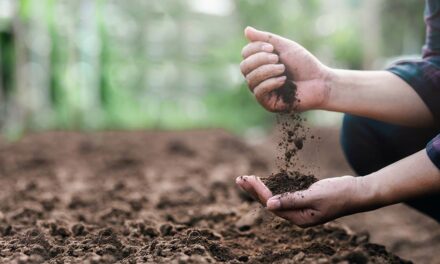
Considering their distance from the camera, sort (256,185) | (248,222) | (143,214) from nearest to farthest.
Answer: (256,185) < (248,222) < (143,214)

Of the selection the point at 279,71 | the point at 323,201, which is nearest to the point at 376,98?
the point at 279,71

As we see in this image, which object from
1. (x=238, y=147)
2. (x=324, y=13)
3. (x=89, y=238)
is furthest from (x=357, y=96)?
(x=324, y=13)

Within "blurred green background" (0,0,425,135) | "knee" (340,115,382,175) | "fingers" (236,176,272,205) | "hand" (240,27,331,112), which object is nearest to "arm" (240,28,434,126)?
"hand" (240,27,331,112)

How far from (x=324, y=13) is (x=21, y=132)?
7.66 m

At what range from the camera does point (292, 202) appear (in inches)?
61.8

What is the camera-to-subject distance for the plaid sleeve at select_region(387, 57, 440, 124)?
6.29ft

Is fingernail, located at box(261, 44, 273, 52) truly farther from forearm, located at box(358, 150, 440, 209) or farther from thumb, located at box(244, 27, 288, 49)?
forearm, located at box(358, 150, 440, 209)

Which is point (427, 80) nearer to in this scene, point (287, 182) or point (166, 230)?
point (287, 182)

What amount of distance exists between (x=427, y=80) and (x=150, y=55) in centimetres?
856

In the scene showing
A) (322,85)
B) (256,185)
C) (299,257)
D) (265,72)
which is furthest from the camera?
(322,85)

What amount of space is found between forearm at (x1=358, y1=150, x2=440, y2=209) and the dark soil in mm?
162

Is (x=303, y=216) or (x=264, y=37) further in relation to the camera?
(x=264, y=37)

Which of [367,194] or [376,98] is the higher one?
[376,98]

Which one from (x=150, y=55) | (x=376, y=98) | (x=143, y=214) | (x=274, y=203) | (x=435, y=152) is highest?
(x=150, y=55)
